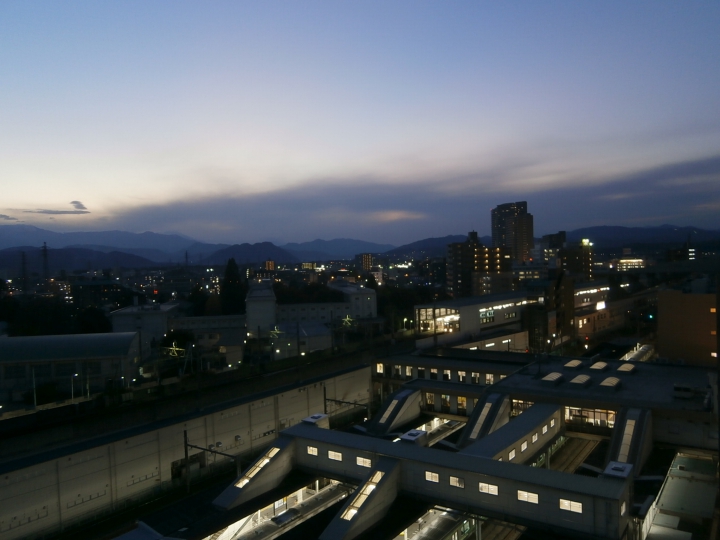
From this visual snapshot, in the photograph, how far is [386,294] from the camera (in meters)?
27.0

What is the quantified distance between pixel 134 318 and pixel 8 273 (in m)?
41.8

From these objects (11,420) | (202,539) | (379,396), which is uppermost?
(11,420)

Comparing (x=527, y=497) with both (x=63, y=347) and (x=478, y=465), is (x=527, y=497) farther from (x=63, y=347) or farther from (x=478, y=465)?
(x=63, y=347)

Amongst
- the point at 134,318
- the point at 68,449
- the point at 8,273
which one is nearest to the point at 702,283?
the point at 68,449

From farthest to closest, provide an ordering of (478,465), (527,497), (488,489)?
(478,465) < (488,489) < (527,497)

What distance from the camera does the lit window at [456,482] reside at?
4914 millimetres

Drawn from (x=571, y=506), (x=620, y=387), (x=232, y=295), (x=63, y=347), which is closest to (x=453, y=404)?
(x=620, y=387)

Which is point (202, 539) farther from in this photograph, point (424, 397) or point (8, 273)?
point (8, 273)

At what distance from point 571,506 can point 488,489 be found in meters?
0.77

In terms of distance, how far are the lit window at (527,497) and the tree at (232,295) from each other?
20417 millimetres

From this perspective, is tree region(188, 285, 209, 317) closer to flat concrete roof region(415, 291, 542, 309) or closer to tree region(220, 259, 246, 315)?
tree region(220, 259, 246, 315)

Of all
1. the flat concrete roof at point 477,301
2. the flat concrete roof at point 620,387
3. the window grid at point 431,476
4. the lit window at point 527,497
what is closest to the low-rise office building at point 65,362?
the window grid at point 431,476

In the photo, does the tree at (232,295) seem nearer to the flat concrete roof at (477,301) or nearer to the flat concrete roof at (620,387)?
the flat concrete roof at (477,301)

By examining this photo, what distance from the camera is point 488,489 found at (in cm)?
479
